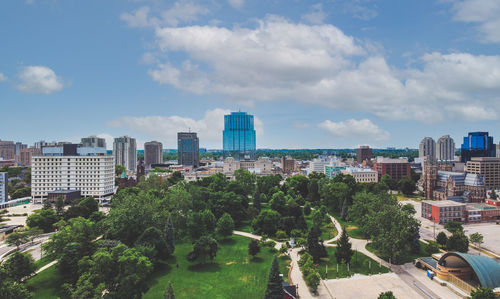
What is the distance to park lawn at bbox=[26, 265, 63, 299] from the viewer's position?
3653 cm

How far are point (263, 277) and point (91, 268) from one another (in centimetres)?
2175

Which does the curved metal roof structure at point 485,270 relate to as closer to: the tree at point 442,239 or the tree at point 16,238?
the tree at point 442,239

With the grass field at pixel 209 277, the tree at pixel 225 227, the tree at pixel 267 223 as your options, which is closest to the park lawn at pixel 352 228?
the tree at pixel 267 223

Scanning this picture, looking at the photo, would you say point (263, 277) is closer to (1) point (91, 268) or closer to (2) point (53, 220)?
(1) point (91, 268)

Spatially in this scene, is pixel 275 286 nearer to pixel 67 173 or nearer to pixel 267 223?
pixel 267 223

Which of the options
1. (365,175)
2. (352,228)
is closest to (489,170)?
(365,175)

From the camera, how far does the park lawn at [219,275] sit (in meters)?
36.9

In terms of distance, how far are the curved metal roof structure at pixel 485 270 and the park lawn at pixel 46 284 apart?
51319 mm

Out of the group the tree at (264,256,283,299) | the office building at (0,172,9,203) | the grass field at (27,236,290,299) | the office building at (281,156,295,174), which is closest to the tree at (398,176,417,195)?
the office building at (281,156,295,174)

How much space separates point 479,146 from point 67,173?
21645 cm

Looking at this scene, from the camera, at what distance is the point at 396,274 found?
41.4m

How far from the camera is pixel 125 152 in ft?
609

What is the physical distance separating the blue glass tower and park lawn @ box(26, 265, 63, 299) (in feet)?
689

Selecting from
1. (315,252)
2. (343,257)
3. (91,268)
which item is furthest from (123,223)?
(343,257)
